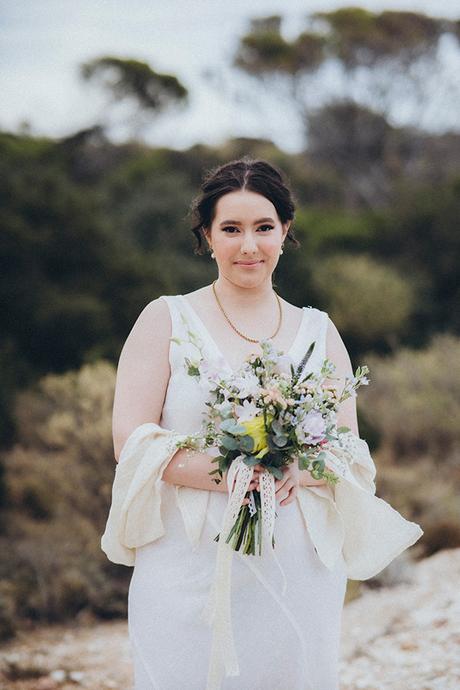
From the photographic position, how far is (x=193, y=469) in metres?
2.60

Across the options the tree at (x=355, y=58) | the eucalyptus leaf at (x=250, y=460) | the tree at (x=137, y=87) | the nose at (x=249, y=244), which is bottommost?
the eucalyptus leaf at (x=250, y=460)

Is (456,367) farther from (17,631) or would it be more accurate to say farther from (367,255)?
(17,631)

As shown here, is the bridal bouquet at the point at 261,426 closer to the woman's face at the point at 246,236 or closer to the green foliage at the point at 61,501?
the woman's face at the point at 246,236

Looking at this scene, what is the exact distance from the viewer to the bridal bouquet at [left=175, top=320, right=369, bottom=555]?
2.37 meters

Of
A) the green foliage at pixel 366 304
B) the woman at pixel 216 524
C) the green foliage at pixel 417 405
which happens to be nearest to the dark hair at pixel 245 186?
the woman at pixel 216 524

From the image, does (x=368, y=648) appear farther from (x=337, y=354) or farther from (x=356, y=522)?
(x=337, y=354)

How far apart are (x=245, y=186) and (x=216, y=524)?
1.10 metres

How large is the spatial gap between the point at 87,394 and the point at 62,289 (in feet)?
9.98

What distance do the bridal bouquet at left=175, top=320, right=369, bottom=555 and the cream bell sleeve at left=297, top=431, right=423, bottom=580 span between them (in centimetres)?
27

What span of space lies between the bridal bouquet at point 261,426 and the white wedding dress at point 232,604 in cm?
17

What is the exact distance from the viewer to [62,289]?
9.98 metres

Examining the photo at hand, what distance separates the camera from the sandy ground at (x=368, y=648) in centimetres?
475

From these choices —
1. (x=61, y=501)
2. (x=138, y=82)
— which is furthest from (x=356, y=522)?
(x=138, y=82)

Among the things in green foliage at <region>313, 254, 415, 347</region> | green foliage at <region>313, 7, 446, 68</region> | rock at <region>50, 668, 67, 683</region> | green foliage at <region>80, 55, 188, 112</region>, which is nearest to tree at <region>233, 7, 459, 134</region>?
green foliage at <region>313, 7, 446, 68</region>
